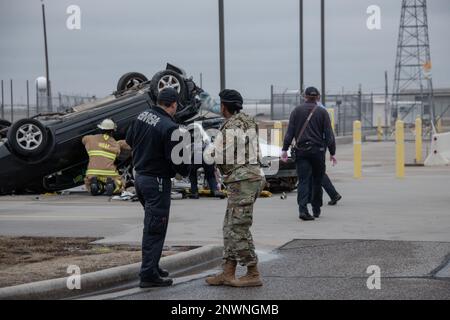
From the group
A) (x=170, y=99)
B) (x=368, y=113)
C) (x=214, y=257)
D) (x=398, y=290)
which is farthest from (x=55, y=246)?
(x=368, y=113)

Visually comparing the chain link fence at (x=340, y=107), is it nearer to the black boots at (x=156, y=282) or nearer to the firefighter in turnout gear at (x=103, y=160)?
the firefighter in turnout gear at (x=103, y=160)

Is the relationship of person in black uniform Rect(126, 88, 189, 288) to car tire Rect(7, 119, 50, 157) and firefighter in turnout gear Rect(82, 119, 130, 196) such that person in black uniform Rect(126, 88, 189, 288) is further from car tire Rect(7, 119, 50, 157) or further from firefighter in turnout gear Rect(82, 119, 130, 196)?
car tire Rect(7, 119, 50, 157)

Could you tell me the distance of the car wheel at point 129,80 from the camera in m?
20.2

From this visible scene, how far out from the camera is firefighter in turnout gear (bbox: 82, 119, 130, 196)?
17.5 m

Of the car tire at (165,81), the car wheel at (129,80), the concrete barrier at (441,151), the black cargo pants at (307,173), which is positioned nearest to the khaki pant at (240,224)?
the black cargo pants at (307,173)

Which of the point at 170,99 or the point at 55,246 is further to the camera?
the point at 55,246

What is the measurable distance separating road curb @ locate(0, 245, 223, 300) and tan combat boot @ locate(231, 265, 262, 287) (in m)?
1.07

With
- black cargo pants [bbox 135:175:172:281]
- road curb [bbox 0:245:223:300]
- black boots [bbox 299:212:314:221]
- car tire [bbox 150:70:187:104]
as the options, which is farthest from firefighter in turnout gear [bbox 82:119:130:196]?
black cargo pants [bbox 135:175:172:281]

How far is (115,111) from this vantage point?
59.7ft

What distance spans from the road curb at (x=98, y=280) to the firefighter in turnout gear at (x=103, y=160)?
287 inches

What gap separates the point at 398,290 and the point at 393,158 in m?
23.5

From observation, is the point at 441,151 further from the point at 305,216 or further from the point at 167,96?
the point at 167,96
